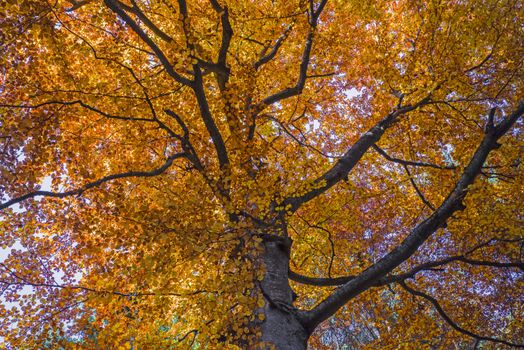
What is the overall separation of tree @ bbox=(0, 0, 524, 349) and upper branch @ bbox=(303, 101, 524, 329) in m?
0.03

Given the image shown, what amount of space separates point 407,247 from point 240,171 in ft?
9.94

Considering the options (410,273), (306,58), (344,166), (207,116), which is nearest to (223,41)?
(207,116)

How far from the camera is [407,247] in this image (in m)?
5.67

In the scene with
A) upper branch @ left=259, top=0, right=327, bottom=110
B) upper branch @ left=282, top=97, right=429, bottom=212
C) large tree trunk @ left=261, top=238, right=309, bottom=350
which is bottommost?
large tree trunk @ left=261, top=238, right=309, bottom=350

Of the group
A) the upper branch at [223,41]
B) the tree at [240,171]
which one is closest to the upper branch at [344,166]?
the tree at [240,171]

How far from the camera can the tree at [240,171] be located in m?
5.52

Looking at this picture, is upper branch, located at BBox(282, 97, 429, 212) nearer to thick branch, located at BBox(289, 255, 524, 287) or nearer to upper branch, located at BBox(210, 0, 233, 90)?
→ thick branch, located at BBox(289, 255, 524, 287)

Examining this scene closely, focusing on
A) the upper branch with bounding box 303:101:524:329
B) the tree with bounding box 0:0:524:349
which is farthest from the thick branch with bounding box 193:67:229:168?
the upper branch with bounding box 303:101:524:329

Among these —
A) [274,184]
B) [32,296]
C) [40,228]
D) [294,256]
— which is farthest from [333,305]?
[40,228]

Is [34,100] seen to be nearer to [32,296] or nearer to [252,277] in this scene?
[32,296]

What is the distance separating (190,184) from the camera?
7301 mm

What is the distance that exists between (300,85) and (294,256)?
16.7ft

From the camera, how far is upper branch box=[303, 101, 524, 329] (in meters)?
5.34

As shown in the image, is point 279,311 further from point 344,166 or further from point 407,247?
point 344,166
